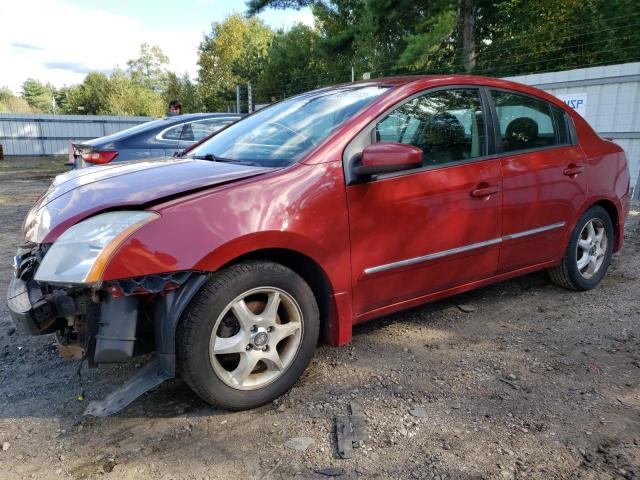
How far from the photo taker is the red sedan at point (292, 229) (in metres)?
2.20

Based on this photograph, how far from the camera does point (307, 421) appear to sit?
94.0 inches

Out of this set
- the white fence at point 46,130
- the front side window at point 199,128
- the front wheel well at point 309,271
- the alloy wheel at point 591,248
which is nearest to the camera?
the front wheel well at point 309,271

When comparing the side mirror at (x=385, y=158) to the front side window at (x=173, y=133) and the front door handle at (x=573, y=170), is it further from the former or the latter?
the front side window at (x=173, y=133)

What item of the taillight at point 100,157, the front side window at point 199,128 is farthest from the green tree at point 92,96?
the taillight at point 100,157

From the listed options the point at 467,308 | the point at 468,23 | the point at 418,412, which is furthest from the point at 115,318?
the point at 468,23

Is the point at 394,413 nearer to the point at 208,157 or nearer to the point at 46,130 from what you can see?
the point at 208,157

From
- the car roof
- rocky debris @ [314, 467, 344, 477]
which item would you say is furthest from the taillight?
rocky debris @ [314, 467, 344, 477]

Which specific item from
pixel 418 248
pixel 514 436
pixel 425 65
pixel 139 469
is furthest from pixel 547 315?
pixel 425 65

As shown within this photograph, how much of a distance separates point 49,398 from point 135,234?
1132 mm

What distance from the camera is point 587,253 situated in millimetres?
4098

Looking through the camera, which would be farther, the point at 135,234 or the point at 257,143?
the point at 257,143

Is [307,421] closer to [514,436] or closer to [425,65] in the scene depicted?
[514,436]

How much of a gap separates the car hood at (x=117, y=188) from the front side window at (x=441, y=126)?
89cm

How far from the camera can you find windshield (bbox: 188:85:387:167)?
9.15ft
